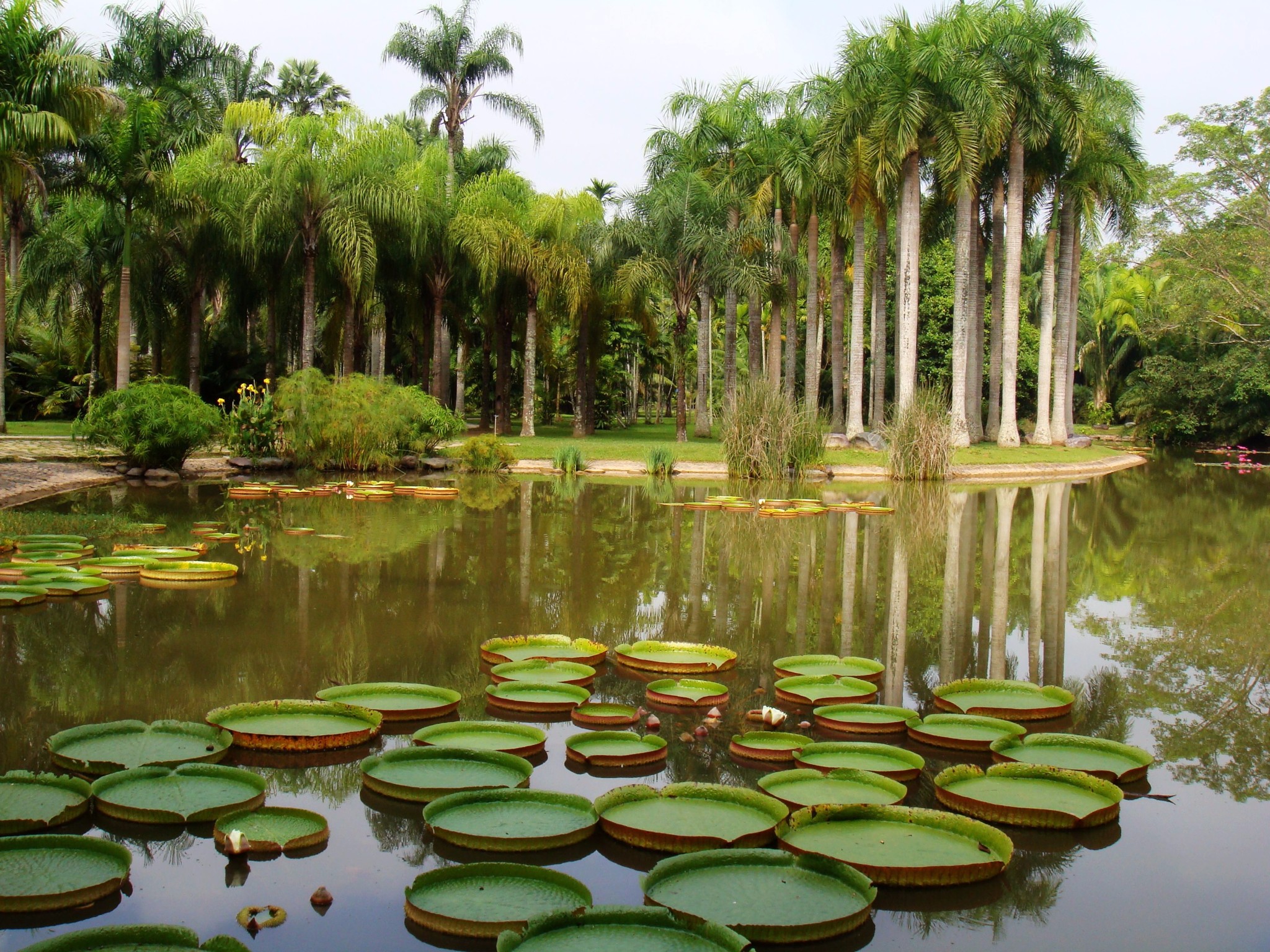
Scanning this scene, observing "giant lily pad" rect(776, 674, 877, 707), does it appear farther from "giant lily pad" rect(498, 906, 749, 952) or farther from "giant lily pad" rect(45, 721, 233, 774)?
"giant lily pad" rect(45, 721, 233, 774)

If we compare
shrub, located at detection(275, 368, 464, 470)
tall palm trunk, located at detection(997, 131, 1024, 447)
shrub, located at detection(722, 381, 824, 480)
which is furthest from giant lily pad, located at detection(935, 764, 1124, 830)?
tall palm trunk, located at detection(997, 131, 1024, 447)

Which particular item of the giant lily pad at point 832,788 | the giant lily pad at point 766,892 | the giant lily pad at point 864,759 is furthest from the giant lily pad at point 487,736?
the giant lily pad at point 766,892

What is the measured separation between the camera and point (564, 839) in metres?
3.87

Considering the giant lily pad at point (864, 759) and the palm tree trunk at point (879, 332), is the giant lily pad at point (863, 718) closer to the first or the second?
the giant lily pad at point (864, 759)

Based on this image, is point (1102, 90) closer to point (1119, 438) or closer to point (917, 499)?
point (917, 499)

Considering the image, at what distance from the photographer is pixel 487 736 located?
5.02 metres

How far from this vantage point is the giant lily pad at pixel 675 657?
6.36 meters

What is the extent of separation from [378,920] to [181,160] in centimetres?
2831

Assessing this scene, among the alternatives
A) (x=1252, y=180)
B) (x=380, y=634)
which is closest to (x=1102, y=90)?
(x=1252, y=180)

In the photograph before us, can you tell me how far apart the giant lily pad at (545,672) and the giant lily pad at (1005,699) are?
2037mm

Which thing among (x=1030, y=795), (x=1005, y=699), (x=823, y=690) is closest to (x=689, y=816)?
(x=1030, y=795)

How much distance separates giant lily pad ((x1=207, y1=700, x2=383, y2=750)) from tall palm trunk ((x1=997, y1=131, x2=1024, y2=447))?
2750 cm

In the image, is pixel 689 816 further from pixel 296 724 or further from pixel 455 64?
pixel 455 64

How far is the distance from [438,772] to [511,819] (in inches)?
24.2
